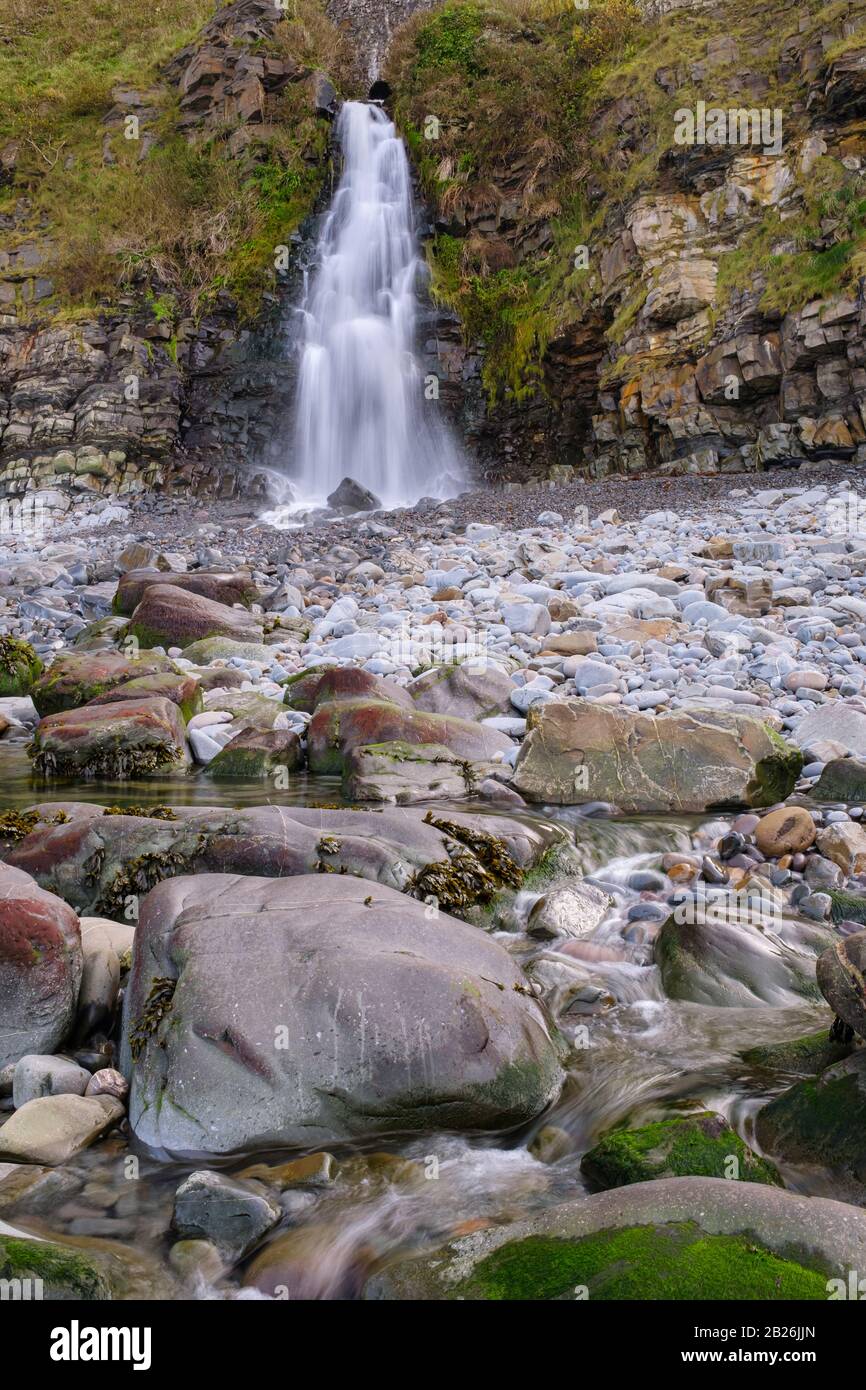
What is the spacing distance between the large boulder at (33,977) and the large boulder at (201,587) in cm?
683

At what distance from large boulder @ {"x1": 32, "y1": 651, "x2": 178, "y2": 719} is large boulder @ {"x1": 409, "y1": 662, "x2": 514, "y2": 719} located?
2109 millimetres

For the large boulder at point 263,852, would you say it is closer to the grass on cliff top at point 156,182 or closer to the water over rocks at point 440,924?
the water over rocks at point 440,924

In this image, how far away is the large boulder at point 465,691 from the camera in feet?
21.5

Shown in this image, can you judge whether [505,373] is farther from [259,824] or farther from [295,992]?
[295,992]

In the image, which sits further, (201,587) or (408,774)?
(201,587)

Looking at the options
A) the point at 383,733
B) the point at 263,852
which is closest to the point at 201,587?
the point at 383,733

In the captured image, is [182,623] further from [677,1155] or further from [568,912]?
[677,1155]

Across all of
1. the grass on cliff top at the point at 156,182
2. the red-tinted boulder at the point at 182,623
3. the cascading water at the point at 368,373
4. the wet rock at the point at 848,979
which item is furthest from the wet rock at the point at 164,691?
the grass on cliff top at the point at 156,182

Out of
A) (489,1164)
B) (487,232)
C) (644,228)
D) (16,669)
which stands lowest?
(489,1164)

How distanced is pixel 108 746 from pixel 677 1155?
15.9 feet

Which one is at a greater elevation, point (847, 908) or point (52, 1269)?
point (52, 1269)

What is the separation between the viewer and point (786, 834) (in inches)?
181

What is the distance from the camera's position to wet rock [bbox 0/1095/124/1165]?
270cm
